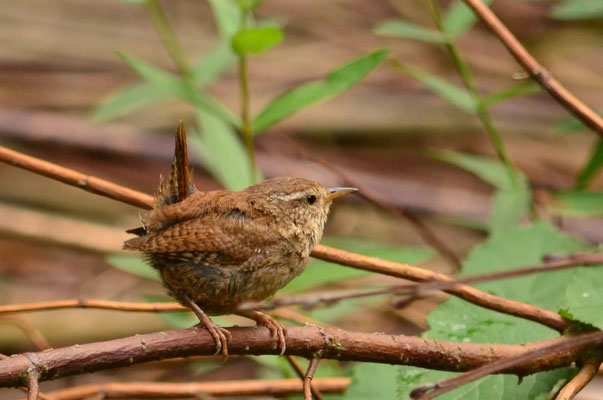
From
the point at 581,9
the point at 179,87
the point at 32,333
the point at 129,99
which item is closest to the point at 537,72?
the point at 581,9

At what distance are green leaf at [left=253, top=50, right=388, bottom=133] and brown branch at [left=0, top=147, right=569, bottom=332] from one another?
1.40 ft

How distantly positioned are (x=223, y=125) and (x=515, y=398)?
1448mm

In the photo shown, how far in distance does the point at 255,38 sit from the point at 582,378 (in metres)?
1.22

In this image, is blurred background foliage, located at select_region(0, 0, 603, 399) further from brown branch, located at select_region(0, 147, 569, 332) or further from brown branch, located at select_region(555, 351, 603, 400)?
brown branch, located at select_region(555, 351, 603, 400)

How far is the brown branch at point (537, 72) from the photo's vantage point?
203 cm

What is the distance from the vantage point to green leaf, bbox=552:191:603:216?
8.61 ft

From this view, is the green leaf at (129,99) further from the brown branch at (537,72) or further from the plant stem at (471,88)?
the brown branch at (537,72)

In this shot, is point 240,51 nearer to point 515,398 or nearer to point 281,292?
point 281,292

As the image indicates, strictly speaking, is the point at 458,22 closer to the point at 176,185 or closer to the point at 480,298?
the point at 176,185

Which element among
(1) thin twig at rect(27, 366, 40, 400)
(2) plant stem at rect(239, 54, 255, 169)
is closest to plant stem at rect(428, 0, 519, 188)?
(2) plant stem at rect(239, 54, 255, 169)

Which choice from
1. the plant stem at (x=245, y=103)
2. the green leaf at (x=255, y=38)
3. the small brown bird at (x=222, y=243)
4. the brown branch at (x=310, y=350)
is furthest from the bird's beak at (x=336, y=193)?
the brown branch at (x=310, y=350)

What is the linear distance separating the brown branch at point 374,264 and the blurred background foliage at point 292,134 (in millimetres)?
577

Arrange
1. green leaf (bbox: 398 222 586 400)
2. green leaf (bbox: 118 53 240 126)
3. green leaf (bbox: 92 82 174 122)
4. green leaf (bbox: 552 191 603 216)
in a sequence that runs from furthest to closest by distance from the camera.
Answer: green leaf (bbox: 92 82 174 122), green leaf (bbox: 552 191 603 216), green leaf (bbox: 118 53 240 126), green leaf (bbox: 398 222 586 400)

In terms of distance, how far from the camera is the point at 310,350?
5.35 feet
